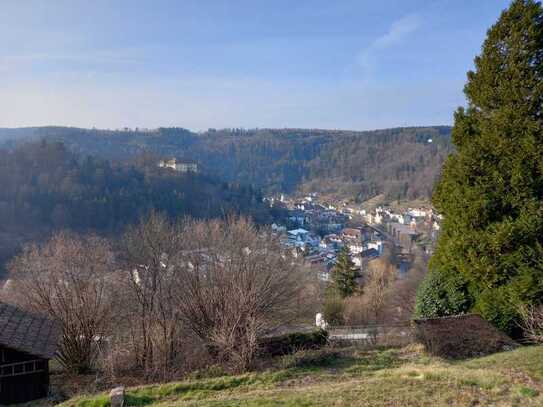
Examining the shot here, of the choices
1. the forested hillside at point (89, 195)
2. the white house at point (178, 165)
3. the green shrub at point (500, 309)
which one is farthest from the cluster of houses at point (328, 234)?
the green shrub at point (500, 309)

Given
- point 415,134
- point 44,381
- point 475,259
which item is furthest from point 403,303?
point 415,134

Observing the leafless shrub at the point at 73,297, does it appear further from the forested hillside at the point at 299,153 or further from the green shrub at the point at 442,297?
the forested hillside at the point at 299,153

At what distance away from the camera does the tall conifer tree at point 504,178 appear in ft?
33.7

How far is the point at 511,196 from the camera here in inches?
415

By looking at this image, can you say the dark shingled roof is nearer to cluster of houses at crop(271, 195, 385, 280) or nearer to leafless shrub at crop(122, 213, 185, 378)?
leafless shrub at crop(122, 213, 185, 378)

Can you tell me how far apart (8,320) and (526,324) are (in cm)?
1162

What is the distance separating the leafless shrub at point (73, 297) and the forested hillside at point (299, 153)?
95.7 metres

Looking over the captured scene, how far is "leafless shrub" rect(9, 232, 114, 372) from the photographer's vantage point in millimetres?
11703

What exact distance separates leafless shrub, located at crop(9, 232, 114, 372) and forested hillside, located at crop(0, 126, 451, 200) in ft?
314

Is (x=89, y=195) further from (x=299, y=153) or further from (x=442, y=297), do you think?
(x=299, y=153)

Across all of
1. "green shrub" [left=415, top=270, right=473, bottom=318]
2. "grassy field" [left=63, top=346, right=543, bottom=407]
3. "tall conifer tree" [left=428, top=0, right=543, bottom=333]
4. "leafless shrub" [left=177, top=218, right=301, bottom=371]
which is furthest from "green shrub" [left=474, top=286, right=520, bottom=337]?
"leafless shrub" [left=177, top=218, right=301, bottom=371]

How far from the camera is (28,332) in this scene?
9883 mm

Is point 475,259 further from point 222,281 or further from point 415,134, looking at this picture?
point 415,134

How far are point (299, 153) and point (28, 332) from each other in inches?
6399
